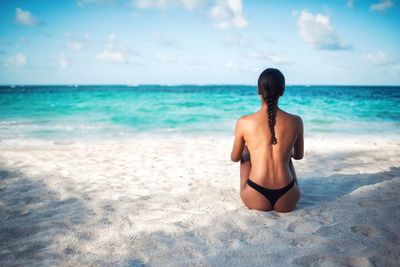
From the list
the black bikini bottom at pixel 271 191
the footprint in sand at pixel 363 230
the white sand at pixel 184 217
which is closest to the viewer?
the white sand at pixel 184 217

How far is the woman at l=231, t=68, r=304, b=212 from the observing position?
2652 mm

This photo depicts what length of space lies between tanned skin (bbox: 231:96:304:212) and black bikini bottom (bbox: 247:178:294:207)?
0.11 feet

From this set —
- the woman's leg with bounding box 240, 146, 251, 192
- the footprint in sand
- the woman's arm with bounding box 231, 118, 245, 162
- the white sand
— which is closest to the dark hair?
the woman's arm with bounding box 231, 118, 245, 162

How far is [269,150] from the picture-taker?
2779mm

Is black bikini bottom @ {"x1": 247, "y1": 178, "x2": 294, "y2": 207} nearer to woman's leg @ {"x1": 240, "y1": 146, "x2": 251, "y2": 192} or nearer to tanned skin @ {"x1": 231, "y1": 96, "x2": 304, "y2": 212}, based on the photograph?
tanned skin @ {"x1": 231, "y1": 96, "x2": 304, "y2": 212}

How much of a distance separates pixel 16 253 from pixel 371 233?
3209 millimetres

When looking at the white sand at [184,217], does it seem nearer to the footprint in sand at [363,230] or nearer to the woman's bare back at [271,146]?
the footprint in sand at [363,230]

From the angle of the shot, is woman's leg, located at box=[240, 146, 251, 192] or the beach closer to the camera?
the beach

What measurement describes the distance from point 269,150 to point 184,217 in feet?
3.90

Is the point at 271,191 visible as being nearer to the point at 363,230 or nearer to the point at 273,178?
the point at 273,178

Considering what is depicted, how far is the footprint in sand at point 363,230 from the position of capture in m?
2.56

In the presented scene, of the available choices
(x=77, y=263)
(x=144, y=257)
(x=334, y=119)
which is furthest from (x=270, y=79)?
(x=334, y=119)

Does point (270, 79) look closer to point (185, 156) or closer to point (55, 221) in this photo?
point (55, 221)

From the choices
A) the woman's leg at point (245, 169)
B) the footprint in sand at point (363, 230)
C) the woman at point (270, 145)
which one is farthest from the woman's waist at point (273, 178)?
the footprint in sand at point (363, 230)
